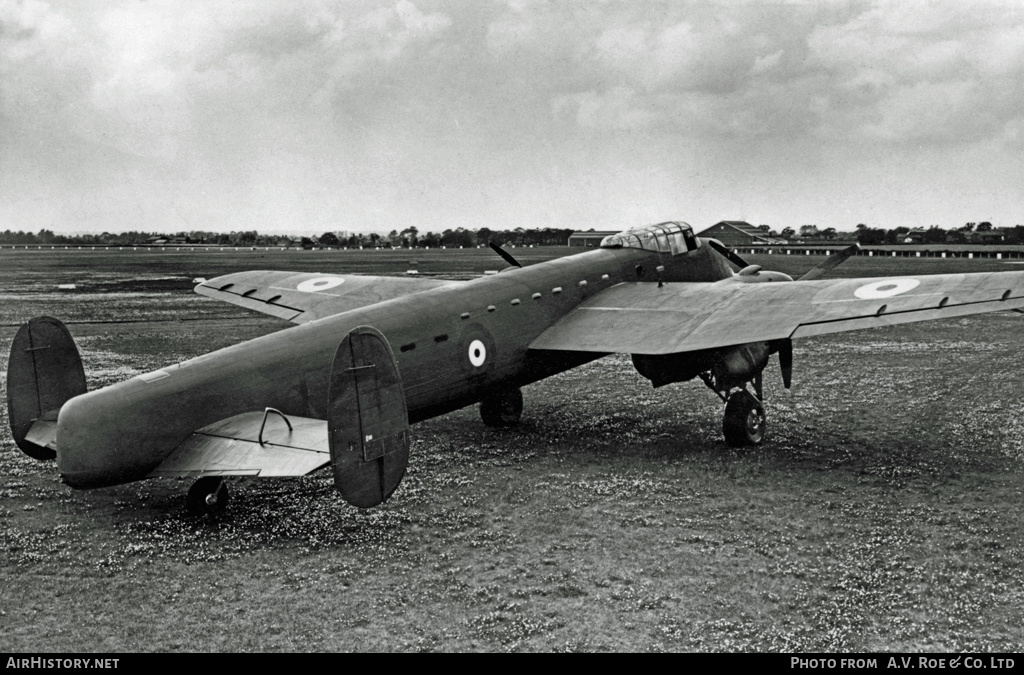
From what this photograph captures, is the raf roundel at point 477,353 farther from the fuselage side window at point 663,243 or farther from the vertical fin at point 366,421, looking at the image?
the fuselage side window at point 663,243

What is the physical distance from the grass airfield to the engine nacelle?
93 cm

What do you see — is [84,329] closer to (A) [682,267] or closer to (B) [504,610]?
(A) [682,267]

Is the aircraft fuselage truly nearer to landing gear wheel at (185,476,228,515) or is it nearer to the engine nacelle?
landing gear wheel at (185,476,228,515)

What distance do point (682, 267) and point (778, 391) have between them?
3.25 metres

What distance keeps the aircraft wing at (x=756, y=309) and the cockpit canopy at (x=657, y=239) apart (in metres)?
1.06

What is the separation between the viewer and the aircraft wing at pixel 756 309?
10.7 meters

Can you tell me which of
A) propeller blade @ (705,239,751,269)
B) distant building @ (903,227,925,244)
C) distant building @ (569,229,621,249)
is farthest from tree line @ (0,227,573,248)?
propeller blade @ (705,239,751,269)

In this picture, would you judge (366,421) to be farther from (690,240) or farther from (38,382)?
(690,240)

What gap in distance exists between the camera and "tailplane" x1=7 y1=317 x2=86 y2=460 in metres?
8.94

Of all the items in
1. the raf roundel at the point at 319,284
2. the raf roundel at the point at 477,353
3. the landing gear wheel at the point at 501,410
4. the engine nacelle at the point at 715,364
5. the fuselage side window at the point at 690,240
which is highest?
the fuselage side window at the point at 690,240

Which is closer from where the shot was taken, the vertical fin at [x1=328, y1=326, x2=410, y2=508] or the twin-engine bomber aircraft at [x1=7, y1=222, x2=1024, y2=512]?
the vertical fin at [x1=328, y1=326, x2=410, y2=508]

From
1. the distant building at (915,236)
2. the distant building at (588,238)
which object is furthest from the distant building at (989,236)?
the distant building at (588,238)

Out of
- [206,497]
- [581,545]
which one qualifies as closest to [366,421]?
[206,497]
